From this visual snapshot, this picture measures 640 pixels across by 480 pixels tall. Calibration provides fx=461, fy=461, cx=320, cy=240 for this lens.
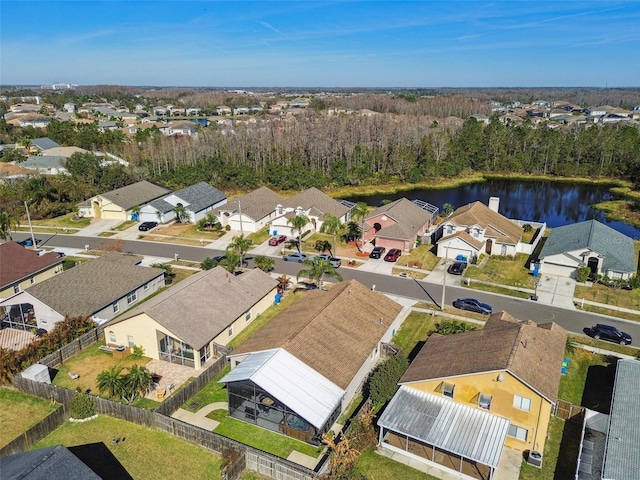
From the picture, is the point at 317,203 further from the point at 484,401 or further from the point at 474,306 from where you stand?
the point at 484,401

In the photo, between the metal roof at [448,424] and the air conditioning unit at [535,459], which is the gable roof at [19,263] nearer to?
the metal roof at [448,424]

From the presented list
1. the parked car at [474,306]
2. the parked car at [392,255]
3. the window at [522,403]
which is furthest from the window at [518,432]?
the parked car at [392,255]

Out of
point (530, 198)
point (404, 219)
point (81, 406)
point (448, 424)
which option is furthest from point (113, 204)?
point (530, 198)

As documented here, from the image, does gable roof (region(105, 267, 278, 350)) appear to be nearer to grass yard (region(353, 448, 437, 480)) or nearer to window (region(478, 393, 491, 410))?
grass yard (region(353, 448, 437, 480))

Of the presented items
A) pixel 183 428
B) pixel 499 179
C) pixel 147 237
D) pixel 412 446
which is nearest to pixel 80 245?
pixel 147 237

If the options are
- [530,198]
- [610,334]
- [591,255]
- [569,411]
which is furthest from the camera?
[530,198]

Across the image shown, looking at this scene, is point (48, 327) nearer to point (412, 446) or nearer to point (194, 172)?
point (412, 446)
